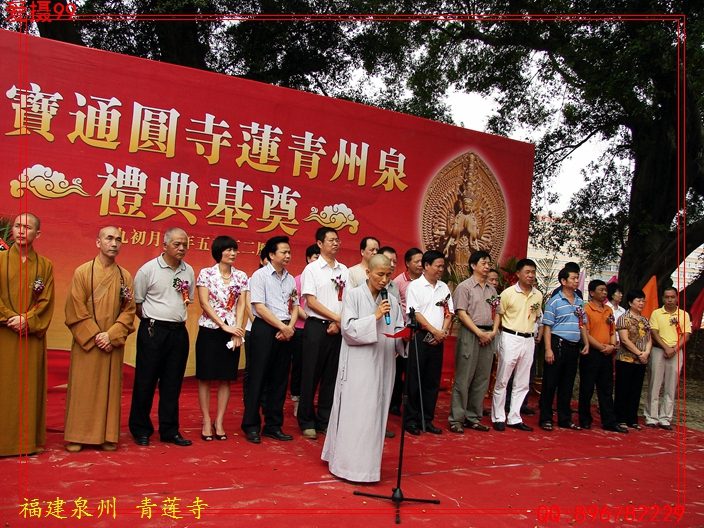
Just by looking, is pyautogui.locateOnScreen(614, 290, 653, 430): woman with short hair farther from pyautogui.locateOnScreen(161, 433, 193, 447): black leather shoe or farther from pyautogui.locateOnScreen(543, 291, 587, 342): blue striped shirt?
pyautogui.locateOnScreen(161, 433, 193, 447): black leather shoe

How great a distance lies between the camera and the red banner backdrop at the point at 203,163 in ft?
18.6

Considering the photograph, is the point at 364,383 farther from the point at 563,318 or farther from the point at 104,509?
the point at 563,318

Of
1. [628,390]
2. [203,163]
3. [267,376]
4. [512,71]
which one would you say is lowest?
[628,390]

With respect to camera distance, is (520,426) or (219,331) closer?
(219,331)

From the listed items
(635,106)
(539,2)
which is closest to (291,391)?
(635,106)

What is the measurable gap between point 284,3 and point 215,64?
62.8 inches

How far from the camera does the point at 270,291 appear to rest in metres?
4.98

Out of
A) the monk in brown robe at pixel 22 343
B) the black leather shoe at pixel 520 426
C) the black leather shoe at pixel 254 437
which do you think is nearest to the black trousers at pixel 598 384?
the black leather shoe at pixel 520 426

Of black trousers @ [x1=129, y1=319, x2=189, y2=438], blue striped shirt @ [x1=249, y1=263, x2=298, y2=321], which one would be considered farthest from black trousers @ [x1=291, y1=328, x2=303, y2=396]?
black trousers @ [x1=129, y1=319, x2=189, y2=438]

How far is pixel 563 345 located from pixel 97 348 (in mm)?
4271

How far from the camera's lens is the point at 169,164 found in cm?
626

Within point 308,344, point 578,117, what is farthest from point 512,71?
point 308,344

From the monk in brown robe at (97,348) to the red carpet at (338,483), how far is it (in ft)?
0.53

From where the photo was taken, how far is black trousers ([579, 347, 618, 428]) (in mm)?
6414
